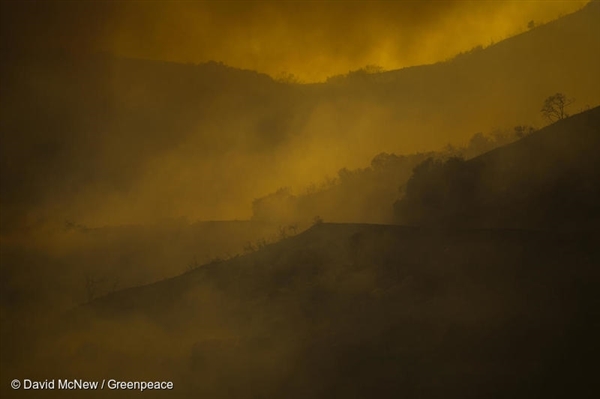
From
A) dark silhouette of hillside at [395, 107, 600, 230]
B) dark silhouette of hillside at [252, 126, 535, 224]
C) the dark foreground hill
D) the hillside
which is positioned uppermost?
the hillside

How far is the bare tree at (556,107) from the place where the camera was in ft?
21.4

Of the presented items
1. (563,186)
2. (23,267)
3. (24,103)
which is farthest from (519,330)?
(24,103)

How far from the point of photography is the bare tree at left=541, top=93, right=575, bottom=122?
256 inches

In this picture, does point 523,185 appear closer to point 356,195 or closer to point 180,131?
point 356,195

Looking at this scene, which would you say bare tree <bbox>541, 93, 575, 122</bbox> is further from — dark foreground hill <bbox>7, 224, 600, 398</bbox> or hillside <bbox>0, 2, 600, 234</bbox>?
dark foreground hill <bbox>7, 224, 600, 398</bbox>

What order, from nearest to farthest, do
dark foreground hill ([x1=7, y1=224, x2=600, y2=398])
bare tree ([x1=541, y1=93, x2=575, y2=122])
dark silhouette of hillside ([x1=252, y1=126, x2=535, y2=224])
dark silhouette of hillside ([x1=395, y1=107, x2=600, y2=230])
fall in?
dark foreground hill ([x1=7, y1=224, x2=600, y2=398]) < dark silhouette of hillside ([x1=395, y1=107, x2=600, y2=230]) < bare tree ([x1=541, y1=93, x2=575, y2=122]) < dark silhouette of hillside ([x1=252, y1=126, x2=535, y2=224])

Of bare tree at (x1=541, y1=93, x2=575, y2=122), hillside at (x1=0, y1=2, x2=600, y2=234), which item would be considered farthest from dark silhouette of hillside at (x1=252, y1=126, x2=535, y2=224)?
bare tree at (x1=541, y1=93, x2=575, y2=122)

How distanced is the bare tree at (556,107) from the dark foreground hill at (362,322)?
125 centimetres

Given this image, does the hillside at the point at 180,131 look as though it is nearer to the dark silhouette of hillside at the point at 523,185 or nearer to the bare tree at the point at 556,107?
the dark silhouette of hillside at the point at 523,185

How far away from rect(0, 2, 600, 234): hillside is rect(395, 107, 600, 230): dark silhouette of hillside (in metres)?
0.49

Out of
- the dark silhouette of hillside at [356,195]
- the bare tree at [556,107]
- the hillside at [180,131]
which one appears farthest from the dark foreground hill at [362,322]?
the bare tree at [556,107]

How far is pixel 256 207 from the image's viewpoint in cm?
703

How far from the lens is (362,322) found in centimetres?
643

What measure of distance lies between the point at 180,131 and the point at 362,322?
9.47 feet
